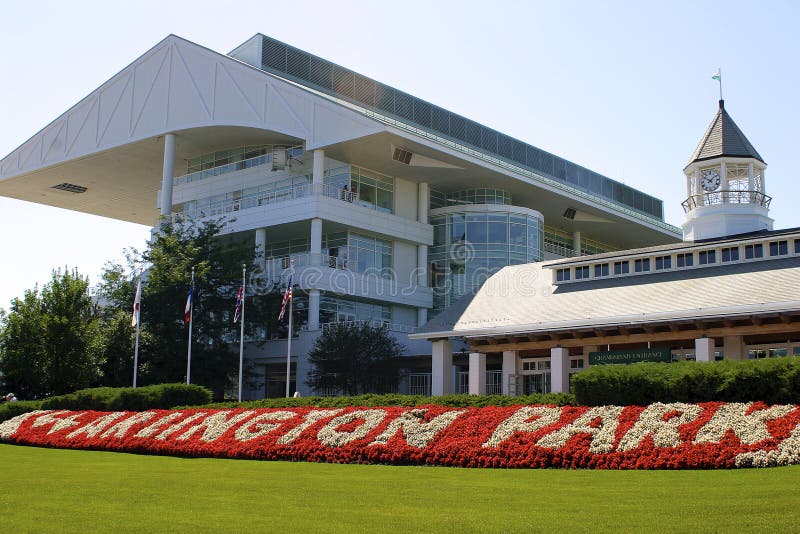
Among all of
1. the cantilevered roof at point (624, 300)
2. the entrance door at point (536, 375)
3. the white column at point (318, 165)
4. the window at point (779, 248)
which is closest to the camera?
the cantilevered roof at point (624, 300)

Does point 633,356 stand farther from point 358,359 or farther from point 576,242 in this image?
point 576,242

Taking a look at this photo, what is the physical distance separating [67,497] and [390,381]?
3331 centimetres

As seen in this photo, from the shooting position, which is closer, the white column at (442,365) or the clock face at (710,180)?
the white column at (442,365)

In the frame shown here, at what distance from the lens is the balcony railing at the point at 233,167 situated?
56.3 m

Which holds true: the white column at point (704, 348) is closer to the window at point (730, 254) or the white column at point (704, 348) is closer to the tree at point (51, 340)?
the window at point (730, 254)

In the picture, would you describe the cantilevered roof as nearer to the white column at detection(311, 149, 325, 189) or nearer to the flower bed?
the flower bed

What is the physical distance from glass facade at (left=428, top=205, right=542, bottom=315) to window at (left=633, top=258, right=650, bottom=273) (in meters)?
23.2

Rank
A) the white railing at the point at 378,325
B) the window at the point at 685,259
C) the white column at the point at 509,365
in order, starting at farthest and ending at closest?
the white railing at the point at 378,325, the white column at the point at 509,365, the window at the point at 685,259

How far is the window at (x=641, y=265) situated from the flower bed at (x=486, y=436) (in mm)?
12983

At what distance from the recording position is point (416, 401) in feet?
88.9

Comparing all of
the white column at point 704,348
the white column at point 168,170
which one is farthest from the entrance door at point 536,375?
the white column at point 168,170

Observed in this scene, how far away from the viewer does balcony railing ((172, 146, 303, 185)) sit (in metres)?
56.3

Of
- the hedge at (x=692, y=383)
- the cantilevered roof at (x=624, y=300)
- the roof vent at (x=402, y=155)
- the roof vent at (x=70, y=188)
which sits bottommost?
the hedge at (x=692, y=383)

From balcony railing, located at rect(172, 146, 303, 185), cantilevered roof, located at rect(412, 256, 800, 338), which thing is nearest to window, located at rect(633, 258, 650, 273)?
cantilevered roof, located at rect(412, 256, 800, 338)
